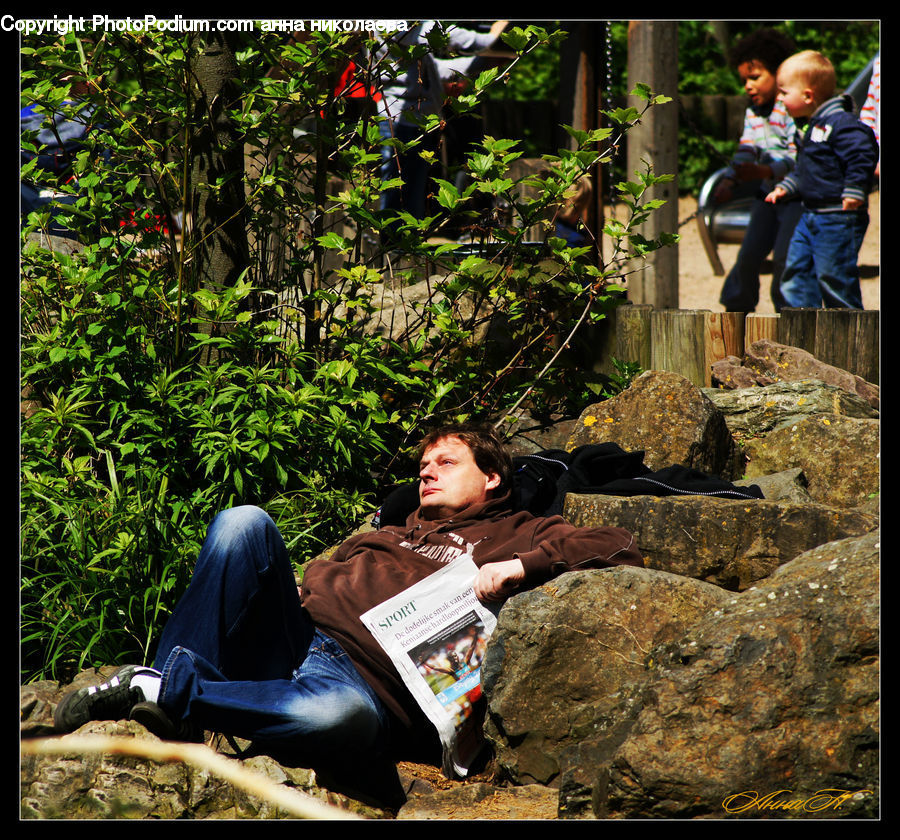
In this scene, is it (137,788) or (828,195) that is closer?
(137,788)

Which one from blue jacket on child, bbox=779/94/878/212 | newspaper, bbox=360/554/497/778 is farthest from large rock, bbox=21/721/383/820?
blue jacket on child, bbox=779/94/878/212

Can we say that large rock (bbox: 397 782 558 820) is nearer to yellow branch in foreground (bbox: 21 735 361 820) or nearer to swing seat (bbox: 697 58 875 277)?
yellow branch in foreground (bbox: 21 735 361 820)

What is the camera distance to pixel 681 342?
5258mm

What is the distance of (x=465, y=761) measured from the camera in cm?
304

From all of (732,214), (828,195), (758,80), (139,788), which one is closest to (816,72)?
(828,195)

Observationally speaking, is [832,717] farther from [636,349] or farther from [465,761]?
[636,349]

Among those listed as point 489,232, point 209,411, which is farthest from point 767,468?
point 209,411

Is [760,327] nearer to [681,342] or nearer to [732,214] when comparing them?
[681,342]

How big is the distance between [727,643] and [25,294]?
309cm

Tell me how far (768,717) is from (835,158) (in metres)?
4.98

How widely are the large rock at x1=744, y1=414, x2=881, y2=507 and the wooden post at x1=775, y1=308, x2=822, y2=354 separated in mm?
991

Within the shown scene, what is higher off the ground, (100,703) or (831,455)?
(831,455)

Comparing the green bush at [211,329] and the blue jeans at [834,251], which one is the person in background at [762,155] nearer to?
the blue jeans at [834,251]

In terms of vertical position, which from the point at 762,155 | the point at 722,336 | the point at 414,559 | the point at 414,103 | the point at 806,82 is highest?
the point at 806,82
